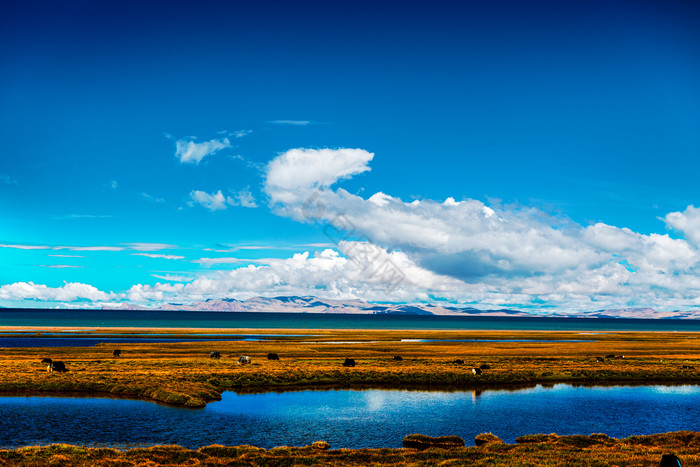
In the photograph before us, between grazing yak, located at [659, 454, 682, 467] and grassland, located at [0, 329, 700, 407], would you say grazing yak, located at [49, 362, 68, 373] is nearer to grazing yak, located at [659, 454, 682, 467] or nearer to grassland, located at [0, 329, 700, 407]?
grassland, located at [0, 329, 700, 407]

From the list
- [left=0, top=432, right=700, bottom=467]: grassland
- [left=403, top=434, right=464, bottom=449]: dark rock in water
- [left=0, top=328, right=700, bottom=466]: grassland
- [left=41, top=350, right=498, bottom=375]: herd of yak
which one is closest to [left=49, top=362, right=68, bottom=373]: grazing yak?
[left=41, top=350, right=498, bottom=375]: herd of yak

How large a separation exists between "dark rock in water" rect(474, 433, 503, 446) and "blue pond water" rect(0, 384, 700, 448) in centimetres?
79

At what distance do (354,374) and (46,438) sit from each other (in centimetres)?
3188

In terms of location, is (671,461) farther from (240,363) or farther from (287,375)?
(240,363)

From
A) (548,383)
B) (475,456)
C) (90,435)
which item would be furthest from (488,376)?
(90,435)

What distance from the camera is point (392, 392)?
48.4m

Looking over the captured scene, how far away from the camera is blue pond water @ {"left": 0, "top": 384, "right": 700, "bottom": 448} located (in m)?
31.2

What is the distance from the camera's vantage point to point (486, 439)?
30219mm

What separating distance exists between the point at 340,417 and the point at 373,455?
11012mm

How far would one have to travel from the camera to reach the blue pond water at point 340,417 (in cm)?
3123

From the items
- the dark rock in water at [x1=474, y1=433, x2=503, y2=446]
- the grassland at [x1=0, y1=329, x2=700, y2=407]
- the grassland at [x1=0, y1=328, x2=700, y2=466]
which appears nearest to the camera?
the grassland at [x1=0, y1=328, x2=700, y2=466]

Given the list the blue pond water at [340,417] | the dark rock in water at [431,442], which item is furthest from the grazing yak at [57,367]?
the dark rock in water at [431,442]

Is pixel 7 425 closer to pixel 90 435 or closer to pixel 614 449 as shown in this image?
pixel 90 435

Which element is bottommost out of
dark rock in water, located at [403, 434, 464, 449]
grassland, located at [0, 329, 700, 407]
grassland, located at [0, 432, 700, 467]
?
grassland, located at [0, 329, 700, 407]
